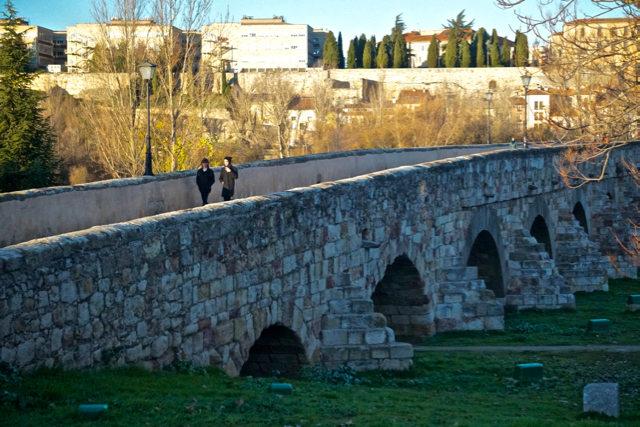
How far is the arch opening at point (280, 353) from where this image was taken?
1079cm

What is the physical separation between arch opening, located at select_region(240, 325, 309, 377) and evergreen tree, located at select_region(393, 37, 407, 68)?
8956 centimetres

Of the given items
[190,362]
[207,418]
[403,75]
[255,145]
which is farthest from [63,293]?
[403,75]

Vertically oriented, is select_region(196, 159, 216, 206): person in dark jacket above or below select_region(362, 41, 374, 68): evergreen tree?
below

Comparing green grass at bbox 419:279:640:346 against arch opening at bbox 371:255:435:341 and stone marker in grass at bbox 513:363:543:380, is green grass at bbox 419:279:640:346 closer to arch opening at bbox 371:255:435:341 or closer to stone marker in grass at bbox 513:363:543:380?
arch opening at bbox 371:255:435:341

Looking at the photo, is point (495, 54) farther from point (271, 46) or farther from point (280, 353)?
point (280, 353)

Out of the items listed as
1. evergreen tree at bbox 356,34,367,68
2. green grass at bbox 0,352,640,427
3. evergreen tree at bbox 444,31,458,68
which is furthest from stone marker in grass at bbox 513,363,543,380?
evergreen tree at bbox 356,34,367,68

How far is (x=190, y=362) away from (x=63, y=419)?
8.33 ft

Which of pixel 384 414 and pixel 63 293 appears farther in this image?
pixel 384 414

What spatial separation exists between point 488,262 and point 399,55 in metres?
80.8

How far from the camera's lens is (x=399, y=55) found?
9825 cm

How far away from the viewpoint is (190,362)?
827cm

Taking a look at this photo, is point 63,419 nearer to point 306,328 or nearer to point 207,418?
point 207,418

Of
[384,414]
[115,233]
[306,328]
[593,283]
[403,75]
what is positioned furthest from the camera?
[403,75]

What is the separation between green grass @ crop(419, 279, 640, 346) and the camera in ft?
51.1
